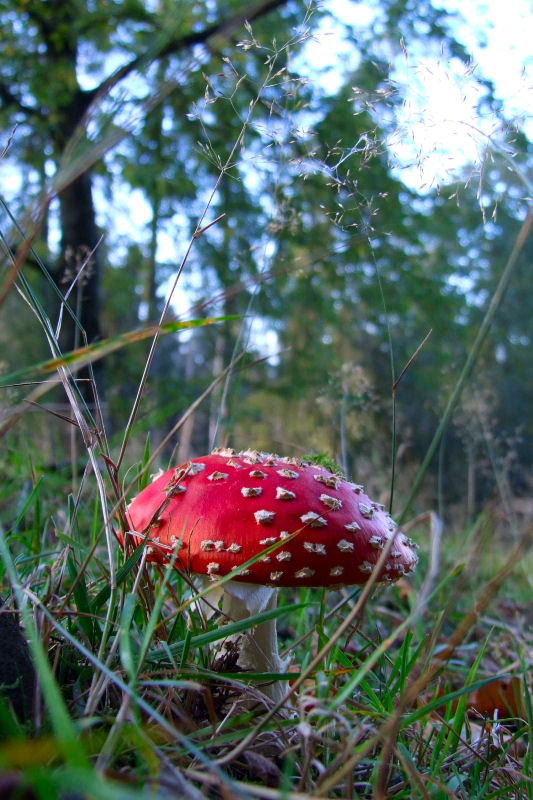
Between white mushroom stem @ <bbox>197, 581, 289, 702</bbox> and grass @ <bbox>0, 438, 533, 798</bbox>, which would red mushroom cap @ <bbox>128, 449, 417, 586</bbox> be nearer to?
grass @ <bbox>0, 438, 533, 798</bbox>

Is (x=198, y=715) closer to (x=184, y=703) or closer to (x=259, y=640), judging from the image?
(x=184, y=703)

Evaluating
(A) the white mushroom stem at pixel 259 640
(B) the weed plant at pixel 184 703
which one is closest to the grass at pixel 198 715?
(B) the weed plant at pixel 184 703

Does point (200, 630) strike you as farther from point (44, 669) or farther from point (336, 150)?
point (336, 150)

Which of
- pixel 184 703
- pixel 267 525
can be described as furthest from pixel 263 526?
pixel 184 703

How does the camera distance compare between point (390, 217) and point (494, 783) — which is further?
point (390, 217)

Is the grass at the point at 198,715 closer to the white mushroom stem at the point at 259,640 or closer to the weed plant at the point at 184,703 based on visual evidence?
the weed plant at the point at 184,703

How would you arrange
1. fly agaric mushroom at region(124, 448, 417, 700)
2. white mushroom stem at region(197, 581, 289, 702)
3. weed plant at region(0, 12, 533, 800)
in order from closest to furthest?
weed plant at region(0, 12, 533, 800)
fly agaric mushroom at region(124, 448, 417, 700)
white mushroom stem at region(197, 581, 289, 702)

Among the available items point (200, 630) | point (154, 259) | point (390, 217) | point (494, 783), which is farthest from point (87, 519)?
point (154, 259)

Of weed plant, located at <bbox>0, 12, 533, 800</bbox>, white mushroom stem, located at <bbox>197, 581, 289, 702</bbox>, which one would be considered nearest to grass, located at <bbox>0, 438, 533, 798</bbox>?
weed plant, located at <bbox>0, 12, 533, 800</bbox>
